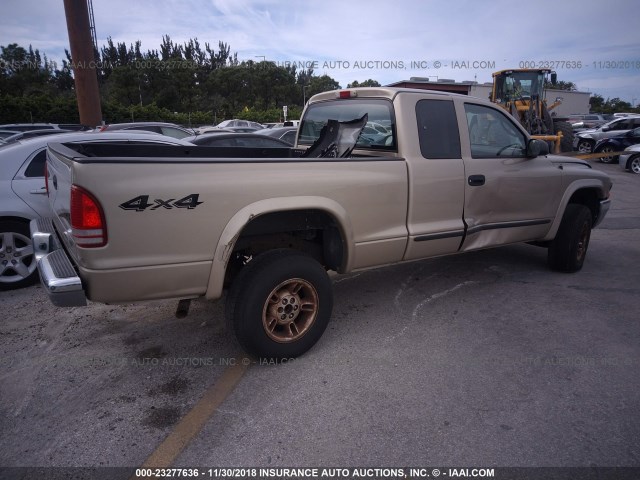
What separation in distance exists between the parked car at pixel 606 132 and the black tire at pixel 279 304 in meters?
19.1

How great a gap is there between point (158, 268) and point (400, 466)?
5.73ft

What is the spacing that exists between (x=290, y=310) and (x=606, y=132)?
2015 cm

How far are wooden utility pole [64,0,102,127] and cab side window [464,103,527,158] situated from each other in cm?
1848

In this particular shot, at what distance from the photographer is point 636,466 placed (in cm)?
231

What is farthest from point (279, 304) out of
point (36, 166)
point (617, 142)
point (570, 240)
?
point (617, 142)

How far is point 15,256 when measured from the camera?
184 inches

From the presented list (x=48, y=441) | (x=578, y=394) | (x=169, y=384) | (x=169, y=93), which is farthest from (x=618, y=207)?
(x=169, y=93)

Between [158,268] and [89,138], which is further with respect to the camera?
[89,138]

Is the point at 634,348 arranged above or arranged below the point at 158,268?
below

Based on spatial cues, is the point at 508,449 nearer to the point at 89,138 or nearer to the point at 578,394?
the point at 578,394

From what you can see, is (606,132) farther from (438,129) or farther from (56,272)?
(56,272)

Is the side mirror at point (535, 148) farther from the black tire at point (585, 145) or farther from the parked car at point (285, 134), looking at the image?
the black tire at point (585, 145)

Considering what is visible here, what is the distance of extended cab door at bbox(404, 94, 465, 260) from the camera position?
145 inches

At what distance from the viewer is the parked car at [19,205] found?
4535 millimetres
